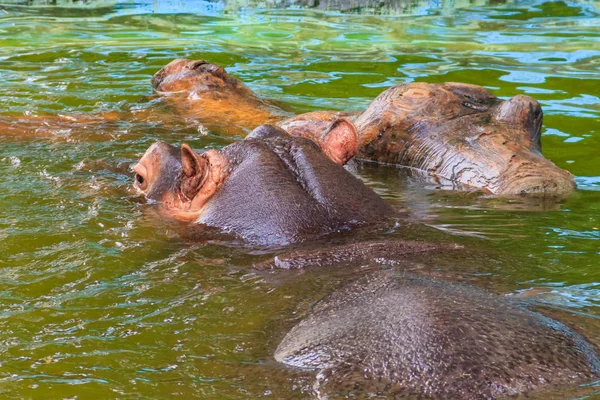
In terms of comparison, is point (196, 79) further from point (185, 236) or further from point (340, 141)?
point (185, 236)

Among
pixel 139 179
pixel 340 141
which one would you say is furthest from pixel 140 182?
pixel 340 141

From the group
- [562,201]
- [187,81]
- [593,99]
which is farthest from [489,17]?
[562,201]

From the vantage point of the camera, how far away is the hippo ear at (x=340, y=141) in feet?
17.7

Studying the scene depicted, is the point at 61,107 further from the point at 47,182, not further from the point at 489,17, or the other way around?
the point at 489,17

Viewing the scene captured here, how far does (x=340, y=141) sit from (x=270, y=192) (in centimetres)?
97

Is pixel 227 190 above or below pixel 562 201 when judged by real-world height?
above

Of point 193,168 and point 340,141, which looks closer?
point 193,168

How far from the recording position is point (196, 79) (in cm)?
973

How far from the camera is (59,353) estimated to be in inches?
137

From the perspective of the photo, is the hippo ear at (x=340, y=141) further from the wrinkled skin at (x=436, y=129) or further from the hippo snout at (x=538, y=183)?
the hippo snout at (x=538, y=183)

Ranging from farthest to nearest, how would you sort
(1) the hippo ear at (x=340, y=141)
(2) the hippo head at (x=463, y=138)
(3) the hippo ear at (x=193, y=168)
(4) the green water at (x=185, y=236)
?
1. (2) the hippo head at (x=463, y=138)
2. (1) the hippo ear at (x=340, y=141)
3. (3) the hippo ear at (x=193, y=168)
4. (4) the green water at (x=185, y=236)

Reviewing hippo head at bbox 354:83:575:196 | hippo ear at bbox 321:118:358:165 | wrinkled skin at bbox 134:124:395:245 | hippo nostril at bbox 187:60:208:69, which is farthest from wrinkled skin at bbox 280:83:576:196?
hippo nostril at bbox 187:60:208:69

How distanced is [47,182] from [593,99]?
21.4 ft

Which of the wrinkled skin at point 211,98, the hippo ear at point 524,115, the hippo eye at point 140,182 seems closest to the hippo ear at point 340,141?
the hippo eye at point 140,182
